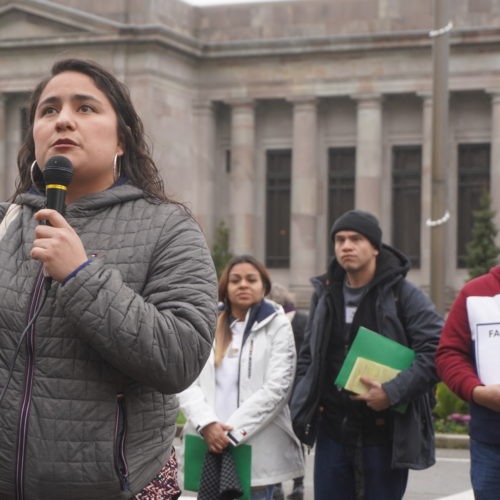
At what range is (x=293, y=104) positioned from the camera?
44.7 m

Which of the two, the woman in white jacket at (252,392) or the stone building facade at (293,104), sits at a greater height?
the stone building facade at (293,104)

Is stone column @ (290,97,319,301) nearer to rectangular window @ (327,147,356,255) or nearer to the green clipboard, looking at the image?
rectangular window @ (327,147,356,255)

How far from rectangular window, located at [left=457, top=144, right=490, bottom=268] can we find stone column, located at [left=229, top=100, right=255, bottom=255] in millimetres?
7092

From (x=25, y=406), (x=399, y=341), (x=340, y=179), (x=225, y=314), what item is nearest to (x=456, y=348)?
(x=399, y=341)

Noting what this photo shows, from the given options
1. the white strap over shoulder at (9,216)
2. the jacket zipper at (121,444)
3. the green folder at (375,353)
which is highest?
the white strap over shoulder at (9,216)

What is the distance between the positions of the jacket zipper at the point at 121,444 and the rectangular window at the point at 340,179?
4178cm

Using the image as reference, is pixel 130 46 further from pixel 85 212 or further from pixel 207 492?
pixel 85 212

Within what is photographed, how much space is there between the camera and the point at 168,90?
141ft

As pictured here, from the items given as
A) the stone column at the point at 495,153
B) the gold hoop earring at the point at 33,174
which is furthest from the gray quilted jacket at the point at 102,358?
the stone column at the point at 495,153

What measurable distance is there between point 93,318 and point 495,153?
40.0m

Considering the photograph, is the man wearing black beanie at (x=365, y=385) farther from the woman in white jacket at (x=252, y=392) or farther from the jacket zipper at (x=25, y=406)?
the jacket zipper at (x=25, y=406)

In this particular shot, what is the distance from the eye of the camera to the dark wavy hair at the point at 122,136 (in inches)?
139

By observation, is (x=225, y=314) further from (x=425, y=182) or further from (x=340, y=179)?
(x=340, y=179)

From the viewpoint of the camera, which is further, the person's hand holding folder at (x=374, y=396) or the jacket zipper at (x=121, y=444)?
the person's hand holding folder at (x=374, y=396)
